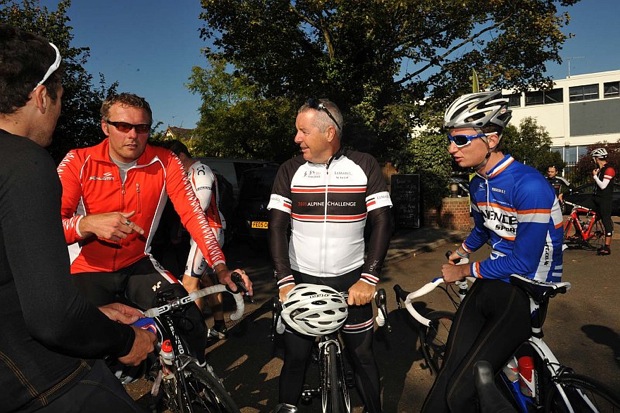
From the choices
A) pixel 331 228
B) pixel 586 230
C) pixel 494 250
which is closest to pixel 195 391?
pixel 331 228

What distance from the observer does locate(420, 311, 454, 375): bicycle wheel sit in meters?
3.84

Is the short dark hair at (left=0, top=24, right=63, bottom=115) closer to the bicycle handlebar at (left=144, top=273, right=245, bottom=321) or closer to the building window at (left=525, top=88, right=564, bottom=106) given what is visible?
the bicycle handlebar at (left=144, top=273, right=245, bottom=321)

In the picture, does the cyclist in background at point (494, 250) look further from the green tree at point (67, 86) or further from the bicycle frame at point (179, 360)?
the green tree at point (67, 86)

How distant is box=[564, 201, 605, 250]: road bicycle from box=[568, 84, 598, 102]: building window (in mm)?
51632

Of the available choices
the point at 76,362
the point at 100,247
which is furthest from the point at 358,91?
the point at 76,362

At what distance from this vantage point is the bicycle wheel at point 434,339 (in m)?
3.84

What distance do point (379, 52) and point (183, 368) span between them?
15697mm

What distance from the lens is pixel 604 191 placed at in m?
10.5

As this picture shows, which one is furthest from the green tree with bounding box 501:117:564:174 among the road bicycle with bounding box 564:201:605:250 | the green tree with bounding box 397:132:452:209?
the road bicycle with bounding box 564:201:605:250

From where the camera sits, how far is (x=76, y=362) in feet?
5.07

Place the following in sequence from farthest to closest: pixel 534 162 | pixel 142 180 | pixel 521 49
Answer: pixel 534 162 < pixel 521 49 < pixel 142 180

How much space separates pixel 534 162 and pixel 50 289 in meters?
44.9

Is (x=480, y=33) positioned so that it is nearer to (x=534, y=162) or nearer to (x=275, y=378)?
(x=275, y=378)

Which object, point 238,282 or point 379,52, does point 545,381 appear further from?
point 379,52
